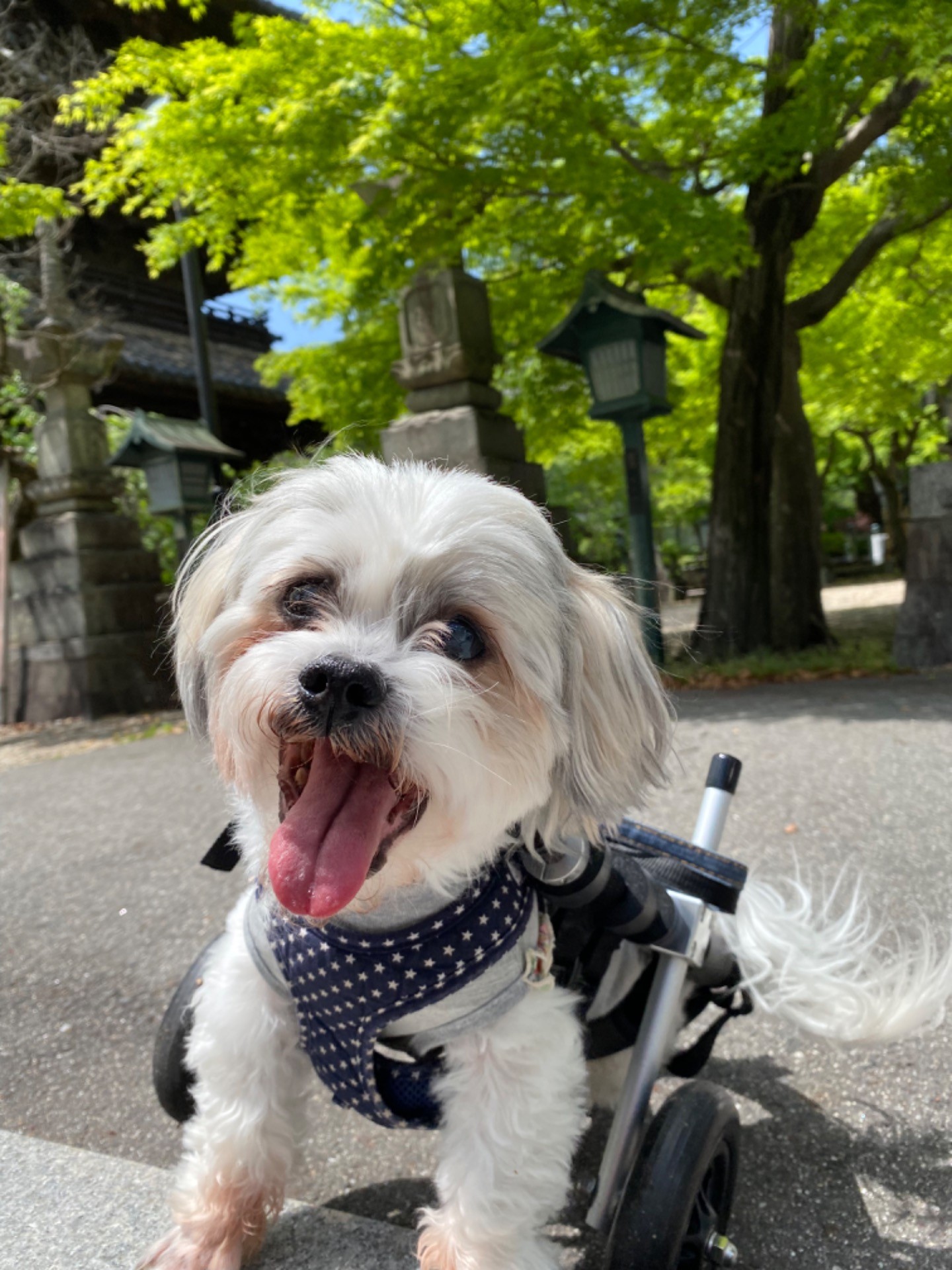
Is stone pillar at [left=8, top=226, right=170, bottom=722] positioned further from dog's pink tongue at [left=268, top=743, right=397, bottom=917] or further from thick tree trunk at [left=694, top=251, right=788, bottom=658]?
dog's pink tongue at [left=268, top=743, right=397, bottom=917]

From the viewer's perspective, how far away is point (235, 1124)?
1.60 meters

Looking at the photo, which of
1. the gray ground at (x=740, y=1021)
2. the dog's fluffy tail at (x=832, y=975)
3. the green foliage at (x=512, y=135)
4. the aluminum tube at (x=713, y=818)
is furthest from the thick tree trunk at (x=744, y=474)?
the aluminum tube at (x=713, y=818)

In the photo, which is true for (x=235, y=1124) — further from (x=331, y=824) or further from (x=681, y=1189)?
(x=681, y=1189)

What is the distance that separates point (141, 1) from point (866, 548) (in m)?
27.3

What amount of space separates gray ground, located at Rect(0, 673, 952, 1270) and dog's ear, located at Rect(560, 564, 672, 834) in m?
0.88

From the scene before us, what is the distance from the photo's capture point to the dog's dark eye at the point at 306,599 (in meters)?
1.59

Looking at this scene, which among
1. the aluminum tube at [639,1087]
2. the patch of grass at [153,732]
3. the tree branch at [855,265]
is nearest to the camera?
the aluminum tube at [639,1087]

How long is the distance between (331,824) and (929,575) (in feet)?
24.1

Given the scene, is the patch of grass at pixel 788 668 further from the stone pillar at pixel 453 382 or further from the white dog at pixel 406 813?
the white dog at pixel 406 813

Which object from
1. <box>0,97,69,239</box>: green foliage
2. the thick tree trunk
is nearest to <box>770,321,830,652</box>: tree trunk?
the thick tree trunk

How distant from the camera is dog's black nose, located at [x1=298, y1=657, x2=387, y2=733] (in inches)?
54.2

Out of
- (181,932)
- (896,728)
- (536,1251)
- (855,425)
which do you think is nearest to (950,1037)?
(536,1251)

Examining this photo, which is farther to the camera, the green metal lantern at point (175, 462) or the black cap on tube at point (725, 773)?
the green metal lantern at point (175, 462)

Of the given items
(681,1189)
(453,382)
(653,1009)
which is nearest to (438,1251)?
(681,1189)
